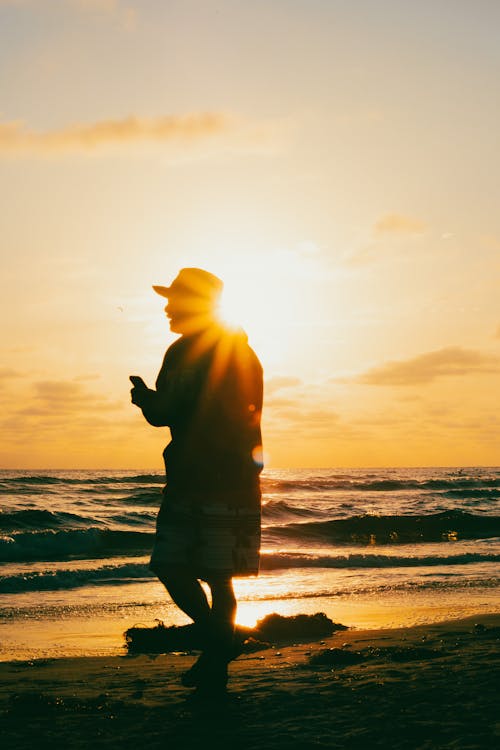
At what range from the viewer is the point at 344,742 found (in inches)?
124

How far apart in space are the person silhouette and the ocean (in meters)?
2.94

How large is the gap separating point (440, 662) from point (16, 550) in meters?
15.7

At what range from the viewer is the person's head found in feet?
14.6

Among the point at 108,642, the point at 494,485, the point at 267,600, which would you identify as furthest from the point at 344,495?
the point at 108,642

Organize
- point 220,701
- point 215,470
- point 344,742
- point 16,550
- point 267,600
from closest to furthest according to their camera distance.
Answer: point 344,742, point 220,701, point 215,470, point 267,600, point 16,550

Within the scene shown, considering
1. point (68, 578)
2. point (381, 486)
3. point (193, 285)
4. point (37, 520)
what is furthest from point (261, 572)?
point (381, 486)

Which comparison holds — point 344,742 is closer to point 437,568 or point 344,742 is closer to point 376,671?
point 376,671

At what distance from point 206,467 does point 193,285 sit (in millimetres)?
1000

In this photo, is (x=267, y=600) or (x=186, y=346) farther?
(x=267, y=600)

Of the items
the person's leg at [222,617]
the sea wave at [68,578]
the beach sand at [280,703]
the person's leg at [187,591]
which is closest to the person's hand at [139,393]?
the person's leg at [187,591]

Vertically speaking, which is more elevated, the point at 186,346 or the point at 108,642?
the point at 186,346

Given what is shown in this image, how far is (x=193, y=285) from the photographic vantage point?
444 centimetres

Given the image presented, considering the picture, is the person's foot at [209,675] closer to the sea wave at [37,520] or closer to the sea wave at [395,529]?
the sea wave at [395,529]

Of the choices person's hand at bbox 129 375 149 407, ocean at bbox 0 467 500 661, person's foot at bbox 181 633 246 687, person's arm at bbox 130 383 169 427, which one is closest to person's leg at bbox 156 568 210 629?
person's foot at bbox 181 633 246 687
